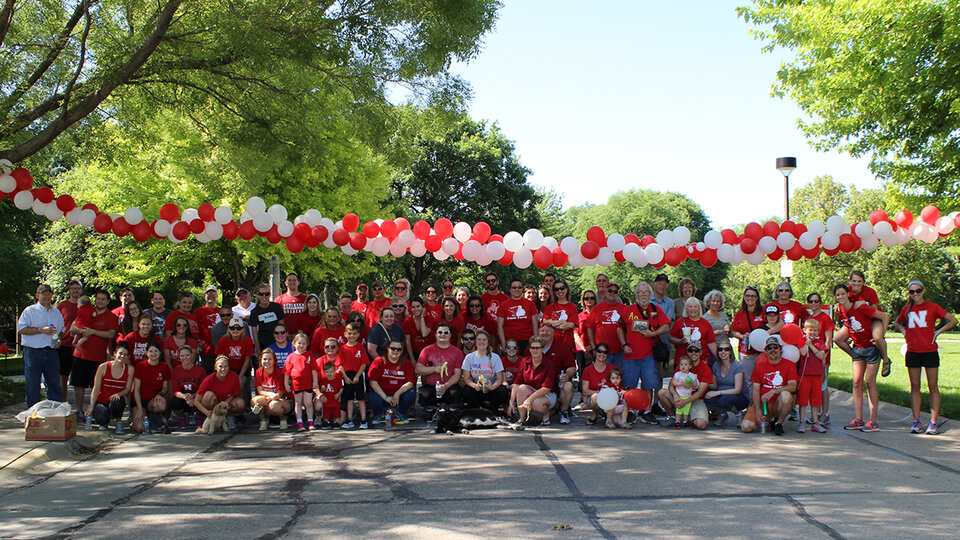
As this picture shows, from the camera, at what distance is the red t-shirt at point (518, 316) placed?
425 inches

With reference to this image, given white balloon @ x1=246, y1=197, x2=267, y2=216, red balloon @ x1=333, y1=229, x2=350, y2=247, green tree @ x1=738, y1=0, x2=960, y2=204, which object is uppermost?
green tree @ x1=738, y1=0, x2=960, y2=204

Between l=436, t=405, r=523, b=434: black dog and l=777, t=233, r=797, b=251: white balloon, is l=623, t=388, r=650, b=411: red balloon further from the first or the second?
→ l=777, t=233, r=797, b=251: white balloon

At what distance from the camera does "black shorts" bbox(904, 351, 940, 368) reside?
8594 mm

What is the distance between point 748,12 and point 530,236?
8.50 metres

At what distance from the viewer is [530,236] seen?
10062 mm

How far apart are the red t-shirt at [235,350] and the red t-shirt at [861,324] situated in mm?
7692

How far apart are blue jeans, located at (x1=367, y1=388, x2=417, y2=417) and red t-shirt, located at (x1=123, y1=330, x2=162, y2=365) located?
296 centimetres

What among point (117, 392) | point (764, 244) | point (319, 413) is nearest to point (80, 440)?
point (117, 392)

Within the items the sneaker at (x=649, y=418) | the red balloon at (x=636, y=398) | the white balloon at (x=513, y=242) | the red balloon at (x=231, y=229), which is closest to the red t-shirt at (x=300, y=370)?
the red balloon at (x=231, y=229)

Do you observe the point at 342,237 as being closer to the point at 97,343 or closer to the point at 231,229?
the point at 231,229

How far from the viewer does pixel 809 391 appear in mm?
8867

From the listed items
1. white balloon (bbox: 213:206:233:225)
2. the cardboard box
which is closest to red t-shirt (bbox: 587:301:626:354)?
white balloon (bbox: 213:206:233:225)

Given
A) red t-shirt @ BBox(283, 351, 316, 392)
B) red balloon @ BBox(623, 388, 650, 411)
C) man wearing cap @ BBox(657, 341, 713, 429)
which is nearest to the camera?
man wearing cap @ BBox(657, 341, 713, 429)

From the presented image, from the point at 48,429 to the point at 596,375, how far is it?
630 centimetres
